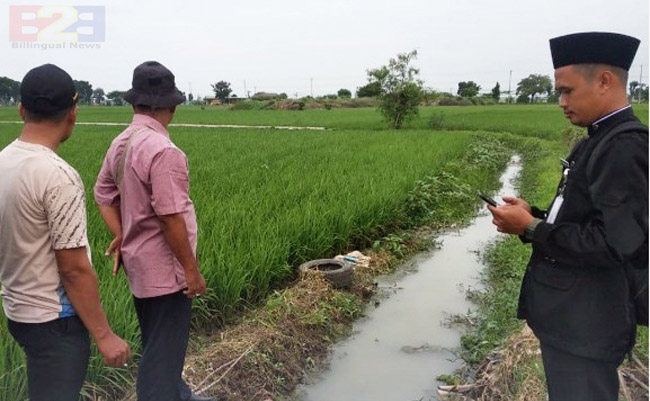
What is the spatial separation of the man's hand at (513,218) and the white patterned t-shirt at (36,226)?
1302mm

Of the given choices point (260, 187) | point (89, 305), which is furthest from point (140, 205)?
point (260, 187)

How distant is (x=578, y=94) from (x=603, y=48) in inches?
5.5

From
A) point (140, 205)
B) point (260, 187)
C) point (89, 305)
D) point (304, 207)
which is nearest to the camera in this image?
point (89, 305)

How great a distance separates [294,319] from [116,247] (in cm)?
153

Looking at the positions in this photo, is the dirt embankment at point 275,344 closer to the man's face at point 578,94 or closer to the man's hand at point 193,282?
the man's hand at point 193,282

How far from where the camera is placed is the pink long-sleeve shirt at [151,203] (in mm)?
1975

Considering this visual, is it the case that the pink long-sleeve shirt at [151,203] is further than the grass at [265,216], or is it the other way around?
the grass at [265,216]

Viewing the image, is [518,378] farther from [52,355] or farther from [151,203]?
[52,355]

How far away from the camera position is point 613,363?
1565 mm

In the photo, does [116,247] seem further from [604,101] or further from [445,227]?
[445,227]

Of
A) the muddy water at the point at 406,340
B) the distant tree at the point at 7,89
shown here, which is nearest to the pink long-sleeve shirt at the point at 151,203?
the muddy water at the point at 406,340

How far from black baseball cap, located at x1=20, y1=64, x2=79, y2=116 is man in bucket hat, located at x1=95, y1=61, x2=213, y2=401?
1.42 ft

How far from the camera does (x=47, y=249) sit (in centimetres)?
156

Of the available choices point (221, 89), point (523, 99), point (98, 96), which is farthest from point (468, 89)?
point (98, 96)
